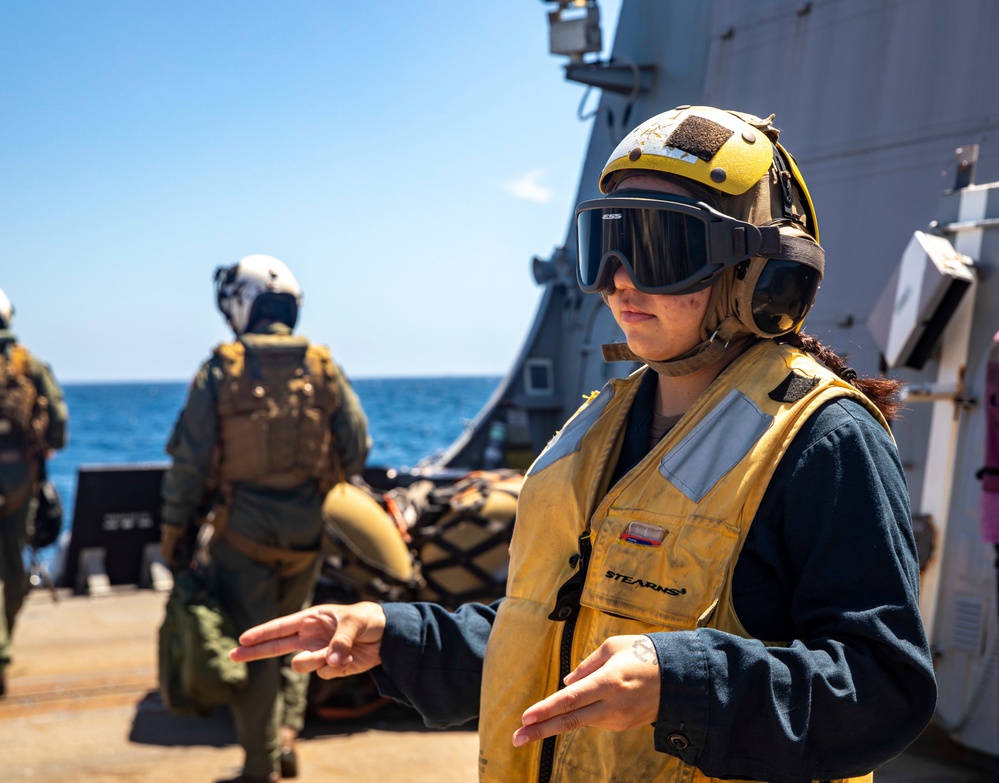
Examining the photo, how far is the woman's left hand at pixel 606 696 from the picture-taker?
3.51 ft

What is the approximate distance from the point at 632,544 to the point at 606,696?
0.34m

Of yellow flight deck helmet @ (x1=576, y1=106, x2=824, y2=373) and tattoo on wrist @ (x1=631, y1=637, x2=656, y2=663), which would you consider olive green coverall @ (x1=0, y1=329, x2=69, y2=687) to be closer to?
yellow flight deck helmet @ (x1=576, y1=106, x2=824, y2=373)

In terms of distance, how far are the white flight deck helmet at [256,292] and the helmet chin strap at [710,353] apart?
3.19 metres

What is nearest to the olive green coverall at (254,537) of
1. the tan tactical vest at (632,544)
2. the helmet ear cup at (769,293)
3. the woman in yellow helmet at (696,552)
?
the woman in yellow helmet at (696,552)

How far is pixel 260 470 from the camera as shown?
433cm

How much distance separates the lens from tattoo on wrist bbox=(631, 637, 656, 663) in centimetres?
112

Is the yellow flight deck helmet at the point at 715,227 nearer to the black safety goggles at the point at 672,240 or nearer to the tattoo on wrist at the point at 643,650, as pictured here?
the black safety goggles at the point at 672,240

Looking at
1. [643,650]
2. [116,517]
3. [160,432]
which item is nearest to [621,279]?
[643,650]

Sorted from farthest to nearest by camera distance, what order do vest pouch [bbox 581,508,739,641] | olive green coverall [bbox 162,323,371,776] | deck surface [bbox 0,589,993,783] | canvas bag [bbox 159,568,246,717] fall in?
1. deck surface [bbox 0,589,993,783]
2. olive green coverall [bbox 162,323,371,776]
3. canvas bag [bbox 159,568,246,717]
4. vest pouch [bbox 581,508,739,641]

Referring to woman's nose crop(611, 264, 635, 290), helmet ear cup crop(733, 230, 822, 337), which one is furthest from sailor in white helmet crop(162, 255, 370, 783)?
helmet ear cup crop(733, 230, 822, 337)

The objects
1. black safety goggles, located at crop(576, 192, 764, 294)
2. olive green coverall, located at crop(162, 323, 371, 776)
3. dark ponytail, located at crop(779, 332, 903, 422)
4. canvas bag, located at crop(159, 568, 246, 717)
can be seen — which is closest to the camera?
black safety goggles, located at crop(576, 192, 764, 294)

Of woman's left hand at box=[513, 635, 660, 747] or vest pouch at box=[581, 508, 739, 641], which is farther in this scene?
vest pouch at box=[581, 508, 739, 641]

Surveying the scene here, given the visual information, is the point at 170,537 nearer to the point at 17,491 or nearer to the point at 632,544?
the point at 17,491

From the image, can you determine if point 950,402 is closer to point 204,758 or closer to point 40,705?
point 204,758
